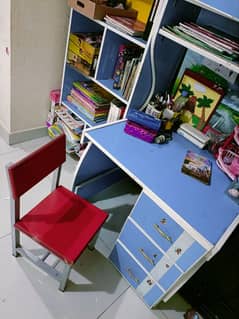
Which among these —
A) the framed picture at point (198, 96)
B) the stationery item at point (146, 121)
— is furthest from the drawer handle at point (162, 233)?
the framed picture at point (198, 96)

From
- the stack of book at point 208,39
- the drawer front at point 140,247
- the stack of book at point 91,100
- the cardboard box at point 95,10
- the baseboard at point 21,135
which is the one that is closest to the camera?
the stack of book at point 208,39

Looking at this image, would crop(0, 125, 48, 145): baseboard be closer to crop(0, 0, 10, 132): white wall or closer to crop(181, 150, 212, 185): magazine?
crop(0, 0, 10, 132): white wall

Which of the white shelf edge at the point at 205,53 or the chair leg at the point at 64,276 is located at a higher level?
the white shelf edge at the point at 205,53

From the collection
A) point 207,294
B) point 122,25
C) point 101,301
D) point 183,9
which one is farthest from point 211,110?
point 101,301

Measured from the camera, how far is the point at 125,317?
4.62 feet

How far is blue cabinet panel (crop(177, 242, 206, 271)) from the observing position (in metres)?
1.04

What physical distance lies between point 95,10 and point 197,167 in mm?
1113

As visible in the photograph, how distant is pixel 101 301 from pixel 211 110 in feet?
4.16

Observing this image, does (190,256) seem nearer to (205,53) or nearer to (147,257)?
(147,257)

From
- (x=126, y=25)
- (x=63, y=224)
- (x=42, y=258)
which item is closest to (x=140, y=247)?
(x=63, y=224)

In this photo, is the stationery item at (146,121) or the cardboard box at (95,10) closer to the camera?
the stationery item at (146,121)

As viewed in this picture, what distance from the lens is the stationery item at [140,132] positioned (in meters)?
1.42

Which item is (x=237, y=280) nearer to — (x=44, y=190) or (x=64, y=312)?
(x=64, y=312)

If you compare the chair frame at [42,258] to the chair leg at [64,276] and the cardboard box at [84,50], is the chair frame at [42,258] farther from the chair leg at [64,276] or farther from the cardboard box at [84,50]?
the cardboard box at [84,50]
